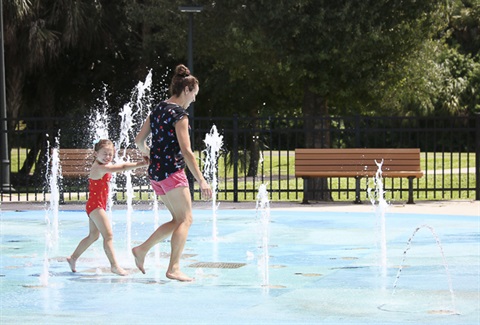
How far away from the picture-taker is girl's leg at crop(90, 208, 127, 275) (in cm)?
914

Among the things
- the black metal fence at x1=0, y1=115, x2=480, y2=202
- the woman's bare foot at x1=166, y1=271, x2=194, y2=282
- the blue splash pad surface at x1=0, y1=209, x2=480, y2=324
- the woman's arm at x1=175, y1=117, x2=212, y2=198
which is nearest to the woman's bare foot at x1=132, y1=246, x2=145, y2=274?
the blue splash pad surface at x1=0, y1=209, x2=480, y2=324

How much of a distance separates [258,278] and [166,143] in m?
1.54

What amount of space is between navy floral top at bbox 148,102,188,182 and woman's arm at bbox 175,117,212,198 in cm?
7

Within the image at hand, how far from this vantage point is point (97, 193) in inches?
363

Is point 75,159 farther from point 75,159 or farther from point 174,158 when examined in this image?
point 174,158

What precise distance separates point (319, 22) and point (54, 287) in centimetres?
1097

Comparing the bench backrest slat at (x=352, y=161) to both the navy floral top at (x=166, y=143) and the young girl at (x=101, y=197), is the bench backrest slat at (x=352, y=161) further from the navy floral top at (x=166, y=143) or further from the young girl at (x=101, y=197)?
the navy floral top at (x=166, y=143)

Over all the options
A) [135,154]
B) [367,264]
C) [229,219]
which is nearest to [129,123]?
[135,154]

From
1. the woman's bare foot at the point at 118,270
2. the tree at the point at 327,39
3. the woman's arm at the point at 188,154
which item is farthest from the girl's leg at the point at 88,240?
the tree at the point at 327,39

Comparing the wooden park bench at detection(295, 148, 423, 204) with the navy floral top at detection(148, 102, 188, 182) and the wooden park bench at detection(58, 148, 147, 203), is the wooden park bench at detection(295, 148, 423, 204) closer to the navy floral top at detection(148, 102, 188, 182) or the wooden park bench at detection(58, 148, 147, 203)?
the wooden park bench at detection(58, 148, 147, 203)

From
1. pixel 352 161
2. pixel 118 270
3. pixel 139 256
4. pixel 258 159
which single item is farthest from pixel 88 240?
pixel 258 159

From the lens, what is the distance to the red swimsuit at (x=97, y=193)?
30.2 ft

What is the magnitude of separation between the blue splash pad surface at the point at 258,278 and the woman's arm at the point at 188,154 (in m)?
0.85

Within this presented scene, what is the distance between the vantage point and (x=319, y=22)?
1852 cm
